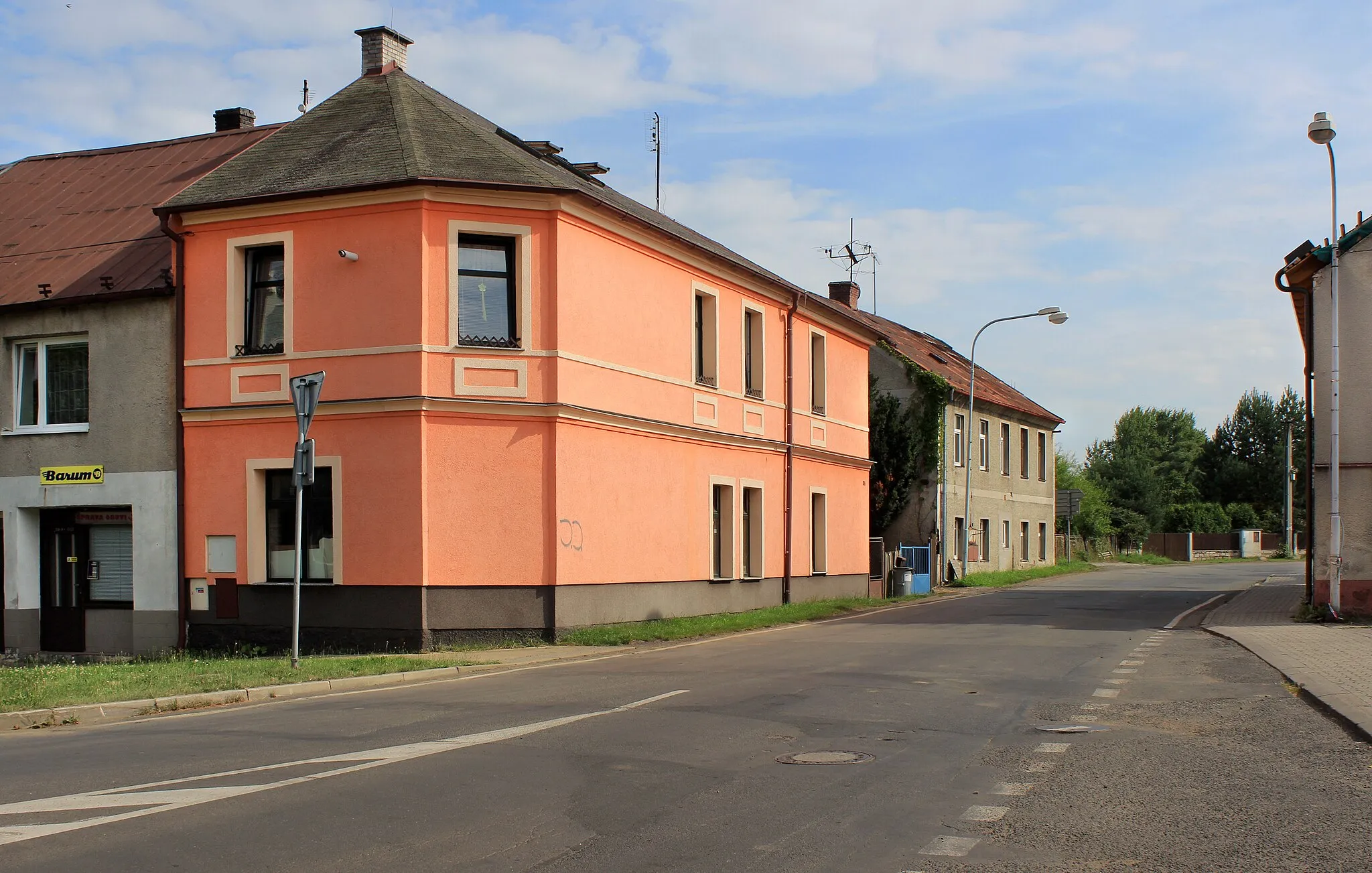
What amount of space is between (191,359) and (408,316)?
13.5 ft

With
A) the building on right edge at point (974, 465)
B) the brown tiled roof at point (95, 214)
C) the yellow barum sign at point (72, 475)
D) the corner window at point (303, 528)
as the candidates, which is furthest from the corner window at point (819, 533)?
the yellow barum sign at point (72, 475)

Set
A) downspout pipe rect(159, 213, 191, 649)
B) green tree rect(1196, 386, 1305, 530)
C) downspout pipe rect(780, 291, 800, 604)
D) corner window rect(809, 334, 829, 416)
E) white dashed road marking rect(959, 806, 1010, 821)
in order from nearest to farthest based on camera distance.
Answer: white dashed road marking rect(959, 806, 1010, 821), downspout pipe rect(159, 213, 191, 649), downspout pipe rect(780, 291, 800, 604), corner window rect(809, 334, 829, 416), green tree rect(1196, 386, 1305, 530)

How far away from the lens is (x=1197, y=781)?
7.98 meters

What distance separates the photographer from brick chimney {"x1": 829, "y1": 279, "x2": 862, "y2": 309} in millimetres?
45188

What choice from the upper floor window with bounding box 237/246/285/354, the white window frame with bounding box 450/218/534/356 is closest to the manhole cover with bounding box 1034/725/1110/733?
the white window frame with bounding box 450/218/534/356

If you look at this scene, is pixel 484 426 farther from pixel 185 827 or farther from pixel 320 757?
pixel 185 827

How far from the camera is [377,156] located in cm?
1992

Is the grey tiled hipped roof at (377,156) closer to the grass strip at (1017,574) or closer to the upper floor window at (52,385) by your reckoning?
the upper floor window at (52,385)

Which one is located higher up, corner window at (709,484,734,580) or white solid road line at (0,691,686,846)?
corner window at (709,484,734,580)

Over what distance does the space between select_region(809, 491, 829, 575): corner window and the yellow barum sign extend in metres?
15.6

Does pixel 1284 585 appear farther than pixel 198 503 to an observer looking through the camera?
Yes

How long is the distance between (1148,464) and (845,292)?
170 ft

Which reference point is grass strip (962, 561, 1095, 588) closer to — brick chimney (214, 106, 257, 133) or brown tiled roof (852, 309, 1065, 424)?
brown tiled roof (852, 309, 1065, 424)

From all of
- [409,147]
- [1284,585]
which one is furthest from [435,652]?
[1284,585]
